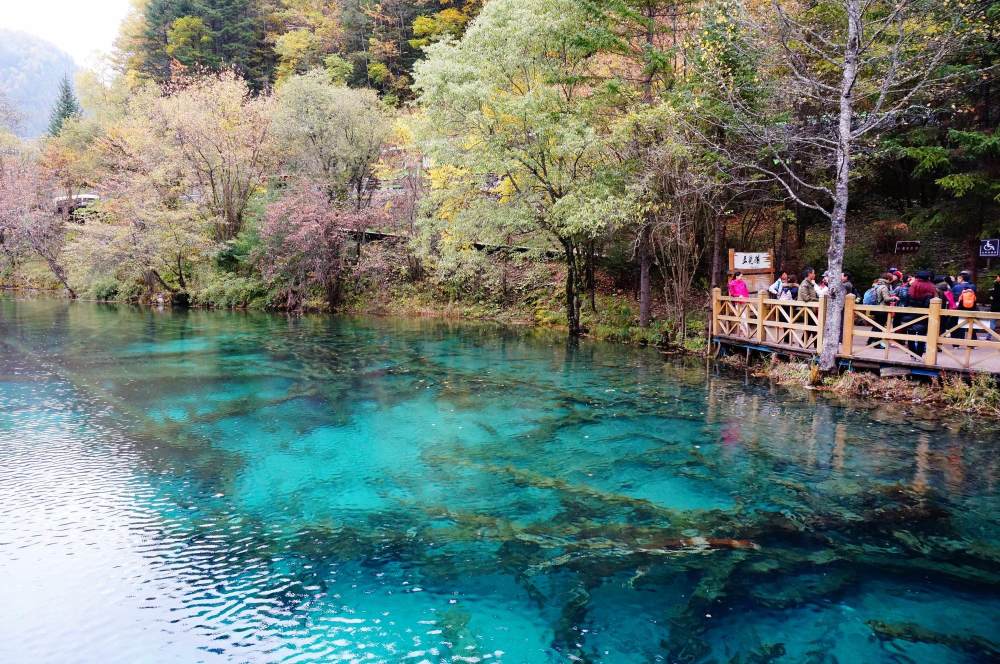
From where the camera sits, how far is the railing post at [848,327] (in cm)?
1260

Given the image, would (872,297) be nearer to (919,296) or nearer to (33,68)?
(919,296)

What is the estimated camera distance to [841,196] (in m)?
12.3

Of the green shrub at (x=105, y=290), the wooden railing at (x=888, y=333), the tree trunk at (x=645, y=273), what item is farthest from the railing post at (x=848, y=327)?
the green shrub at (x=105, y=290)

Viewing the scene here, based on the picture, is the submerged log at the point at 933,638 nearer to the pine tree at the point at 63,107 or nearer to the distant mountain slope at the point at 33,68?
the pine tree at the point at 63,107

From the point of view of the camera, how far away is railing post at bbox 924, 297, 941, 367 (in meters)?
11.4

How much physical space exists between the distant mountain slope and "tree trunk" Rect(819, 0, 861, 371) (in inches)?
5776

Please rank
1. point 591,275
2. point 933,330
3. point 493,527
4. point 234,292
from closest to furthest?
point 493,527 → point 933,330 → point 591,275 → point 234,292

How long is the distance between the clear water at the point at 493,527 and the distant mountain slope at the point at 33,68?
143068 millimetres

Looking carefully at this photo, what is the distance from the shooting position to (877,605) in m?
5.57

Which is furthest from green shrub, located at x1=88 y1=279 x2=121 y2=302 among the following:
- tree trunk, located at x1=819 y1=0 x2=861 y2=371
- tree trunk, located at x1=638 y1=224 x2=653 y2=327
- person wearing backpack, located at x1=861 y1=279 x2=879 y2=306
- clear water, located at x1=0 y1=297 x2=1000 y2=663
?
person wearing backpack, located at x1=861 y1=279 x2=879 y2=306

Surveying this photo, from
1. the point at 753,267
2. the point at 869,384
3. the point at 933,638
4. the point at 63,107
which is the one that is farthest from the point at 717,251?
the point at 63,107

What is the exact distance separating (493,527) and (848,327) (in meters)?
9.43

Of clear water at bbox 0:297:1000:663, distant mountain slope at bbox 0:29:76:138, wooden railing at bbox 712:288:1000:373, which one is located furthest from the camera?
distant mountain slope at bbox 0:29:76:138

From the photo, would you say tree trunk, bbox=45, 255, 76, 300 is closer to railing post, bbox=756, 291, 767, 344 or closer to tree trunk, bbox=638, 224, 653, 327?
tree trunk, bbox=638, 224, 653, 327
